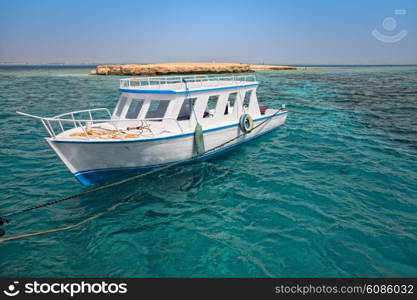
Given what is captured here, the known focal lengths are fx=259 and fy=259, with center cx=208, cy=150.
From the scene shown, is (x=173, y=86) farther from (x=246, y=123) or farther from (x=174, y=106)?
(x=246, y=123)

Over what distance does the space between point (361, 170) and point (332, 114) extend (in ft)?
42.2

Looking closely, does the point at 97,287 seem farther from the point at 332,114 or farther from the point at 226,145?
the point at 332,114

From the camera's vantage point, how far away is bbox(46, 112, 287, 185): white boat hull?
8805 mm

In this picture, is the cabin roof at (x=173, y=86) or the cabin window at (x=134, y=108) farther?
the cabin window at (x=134, y=108)

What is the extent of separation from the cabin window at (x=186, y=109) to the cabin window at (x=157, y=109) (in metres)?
0.72

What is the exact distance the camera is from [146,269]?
5.99 metres

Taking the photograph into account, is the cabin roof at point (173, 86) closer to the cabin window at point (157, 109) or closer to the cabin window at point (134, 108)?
→ the cabin window at point (134, 108)

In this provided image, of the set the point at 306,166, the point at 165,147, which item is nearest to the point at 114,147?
the point at 165,147

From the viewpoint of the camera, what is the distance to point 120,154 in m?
9.38

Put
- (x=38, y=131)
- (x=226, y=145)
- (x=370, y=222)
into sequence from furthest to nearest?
1. (x=38, y=131)
2. (x=226, y=145)
3. (x=370, y=222)

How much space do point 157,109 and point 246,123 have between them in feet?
15.5

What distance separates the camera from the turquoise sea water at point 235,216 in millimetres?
6145

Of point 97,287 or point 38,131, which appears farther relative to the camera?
point 38,131

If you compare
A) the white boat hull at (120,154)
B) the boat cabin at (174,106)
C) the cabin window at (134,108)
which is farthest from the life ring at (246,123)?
the cabin window at (134,108)
